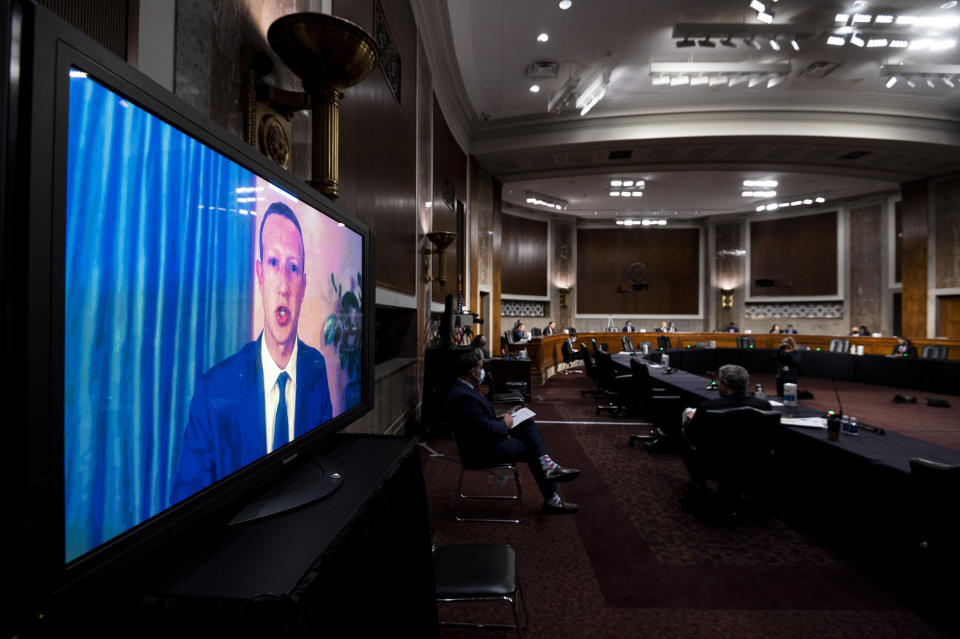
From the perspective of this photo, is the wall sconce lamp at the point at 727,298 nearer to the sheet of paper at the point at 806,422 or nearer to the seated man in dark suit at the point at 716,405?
the sheet of paper at the point at 806,422

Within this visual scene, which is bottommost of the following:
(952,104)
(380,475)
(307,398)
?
(380,475)

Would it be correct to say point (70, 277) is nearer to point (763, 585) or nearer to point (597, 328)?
point (763, 585)

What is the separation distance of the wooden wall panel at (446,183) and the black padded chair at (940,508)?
576cm

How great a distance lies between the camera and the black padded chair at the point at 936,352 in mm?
8875

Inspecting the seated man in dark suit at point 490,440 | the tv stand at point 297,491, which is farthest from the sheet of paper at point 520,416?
the tv stand at point 297,491

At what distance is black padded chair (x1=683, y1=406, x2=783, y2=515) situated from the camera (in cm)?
304

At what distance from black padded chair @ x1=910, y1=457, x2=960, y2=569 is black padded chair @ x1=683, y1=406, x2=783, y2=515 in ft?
3.11

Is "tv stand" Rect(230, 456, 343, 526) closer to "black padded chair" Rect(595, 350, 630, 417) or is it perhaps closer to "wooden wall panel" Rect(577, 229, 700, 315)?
"black padded chair" Rect(595, 350, 630, 417)

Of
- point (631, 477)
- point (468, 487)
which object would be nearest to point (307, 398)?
point (468, 487)

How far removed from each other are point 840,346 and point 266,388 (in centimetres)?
1386

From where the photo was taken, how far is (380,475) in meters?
1.41

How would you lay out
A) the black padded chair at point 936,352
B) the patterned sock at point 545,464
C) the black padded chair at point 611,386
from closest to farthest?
the patterned sock at point 545,464
the black padded chair at point 611,386
the black padded chair at point 936,352

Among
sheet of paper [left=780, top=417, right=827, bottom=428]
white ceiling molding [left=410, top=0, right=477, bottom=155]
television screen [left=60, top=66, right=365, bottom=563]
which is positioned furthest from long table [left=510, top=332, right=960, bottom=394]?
television screen [left=60, top=66, right=365, bottom=563]

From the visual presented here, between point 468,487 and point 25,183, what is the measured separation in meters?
3.84
